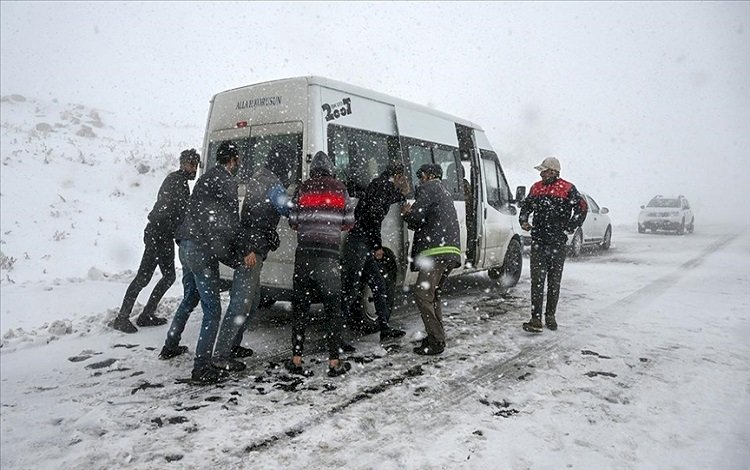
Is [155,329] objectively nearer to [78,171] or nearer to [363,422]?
[363,422]

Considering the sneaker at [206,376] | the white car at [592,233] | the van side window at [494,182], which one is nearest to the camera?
the sneaker at [206,376]

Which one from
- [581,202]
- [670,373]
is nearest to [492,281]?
[581,202]

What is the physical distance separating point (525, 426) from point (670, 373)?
6.33 feet

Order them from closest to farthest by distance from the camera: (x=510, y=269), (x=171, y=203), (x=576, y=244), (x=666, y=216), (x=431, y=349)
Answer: (x=431, y=349) < (x=171, y=203) < (x=510, y=269) < (x=576, y=244) < (x=666, y=216)

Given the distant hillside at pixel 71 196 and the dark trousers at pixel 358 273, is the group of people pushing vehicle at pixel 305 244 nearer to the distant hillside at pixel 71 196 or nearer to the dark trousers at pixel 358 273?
the dark trousers at pixel 358 273

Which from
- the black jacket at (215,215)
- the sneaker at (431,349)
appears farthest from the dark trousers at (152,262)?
the sneaker at (431,349)

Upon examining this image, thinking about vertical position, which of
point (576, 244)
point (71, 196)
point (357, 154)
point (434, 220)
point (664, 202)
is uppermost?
point (357, 154)

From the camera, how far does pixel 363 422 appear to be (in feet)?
10.1

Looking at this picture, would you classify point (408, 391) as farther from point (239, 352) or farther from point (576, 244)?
point (576, 244)

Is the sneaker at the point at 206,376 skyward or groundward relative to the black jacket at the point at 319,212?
groundward

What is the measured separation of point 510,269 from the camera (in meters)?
8.07

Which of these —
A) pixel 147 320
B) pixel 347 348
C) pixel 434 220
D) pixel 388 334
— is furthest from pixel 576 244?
pixel 147 320

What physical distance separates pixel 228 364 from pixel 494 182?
17.6 feet

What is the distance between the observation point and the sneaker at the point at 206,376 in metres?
3.75
